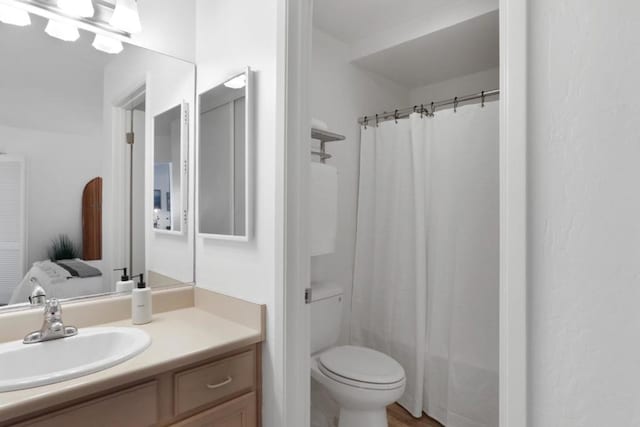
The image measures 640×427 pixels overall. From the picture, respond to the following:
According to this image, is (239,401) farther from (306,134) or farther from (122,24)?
(122,24)

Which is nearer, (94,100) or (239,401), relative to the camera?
(239,401)

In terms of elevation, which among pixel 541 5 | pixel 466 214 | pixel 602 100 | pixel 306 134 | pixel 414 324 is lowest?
pixel 414 324

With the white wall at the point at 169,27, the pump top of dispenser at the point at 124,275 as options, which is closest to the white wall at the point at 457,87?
the white wall at the point at 169,27

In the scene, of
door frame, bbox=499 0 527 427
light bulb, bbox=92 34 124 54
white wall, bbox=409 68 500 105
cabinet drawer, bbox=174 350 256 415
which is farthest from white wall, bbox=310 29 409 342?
door frame, bbox=499 0 527 427

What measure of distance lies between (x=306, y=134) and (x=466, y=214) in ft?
3.93

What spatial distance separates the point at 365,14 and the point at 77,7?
145 cm

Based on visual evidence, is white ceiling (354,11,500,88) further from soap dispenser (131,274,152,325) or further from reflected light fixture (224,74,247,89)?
soap dispenser (131,274,152,325)

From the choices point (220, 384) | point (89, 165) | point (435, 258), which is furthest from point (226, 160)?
point (435, 258)

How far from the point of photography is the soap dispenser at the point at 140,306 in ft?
4.65

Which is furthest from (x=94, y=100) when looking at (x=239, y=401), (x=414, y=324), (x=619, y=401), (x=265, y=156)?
(x=414, y=324)

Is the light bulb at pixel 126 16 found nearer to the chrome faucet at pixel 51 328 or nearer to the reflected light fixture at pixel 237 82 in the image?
the reflected light fixture at pixel 237 82

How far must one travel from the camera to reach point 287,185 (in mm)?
1304

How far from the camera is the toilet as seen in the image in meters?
1.65

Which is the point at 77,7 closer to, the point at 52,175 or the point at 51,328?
the point at 52,175
